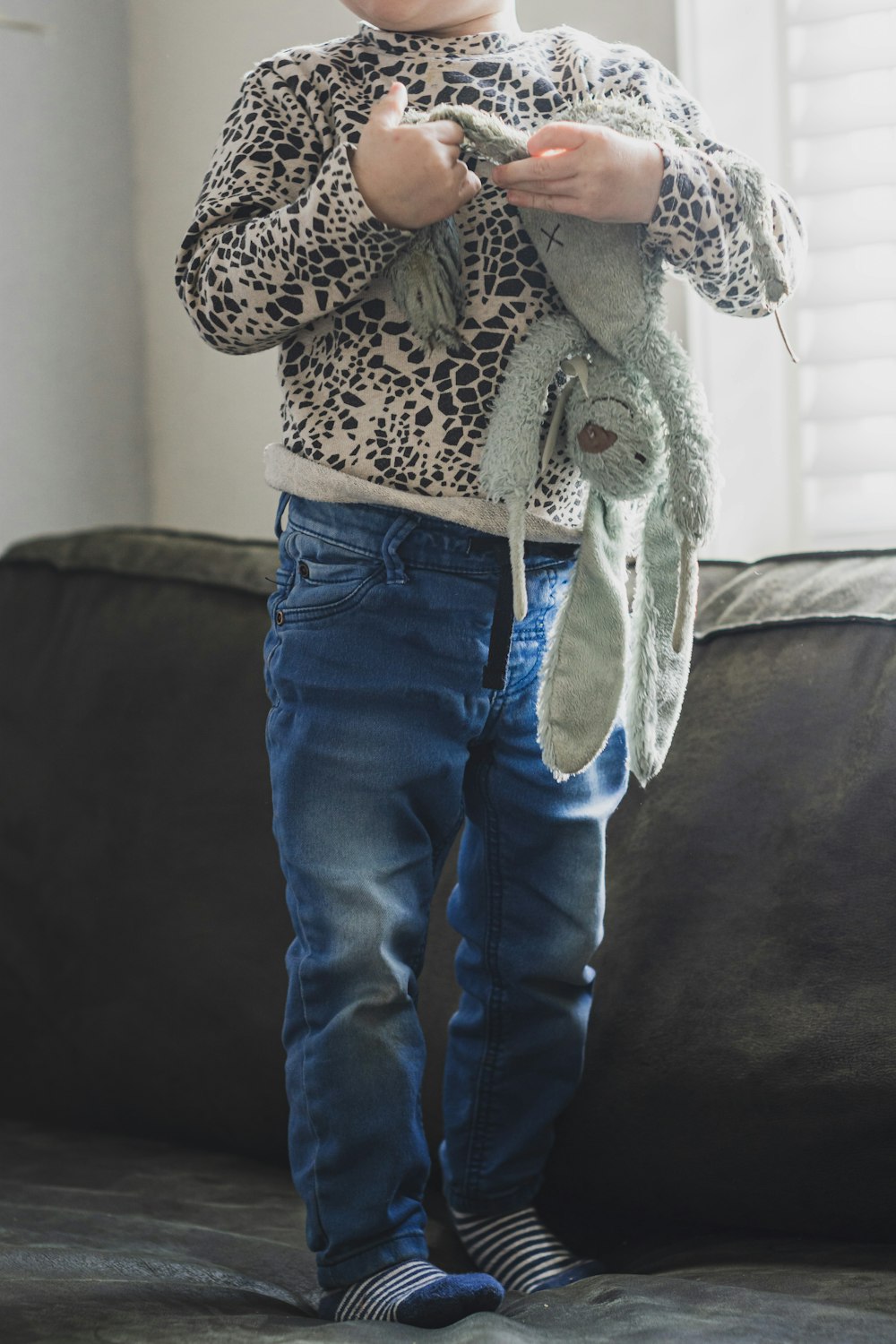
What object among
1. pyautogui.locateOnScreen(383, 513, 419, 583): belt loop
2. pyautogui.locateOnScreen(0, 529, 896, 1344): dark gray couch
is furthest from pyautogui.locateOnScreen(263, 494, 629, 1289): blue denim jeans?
pyautogui.locateOnScreen(0, 529, 896, 1344): dark gray couch

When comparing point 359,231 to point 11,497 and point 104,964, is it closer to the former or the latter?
point 104,964

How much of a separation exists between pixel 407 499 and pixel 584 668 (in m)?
0.16

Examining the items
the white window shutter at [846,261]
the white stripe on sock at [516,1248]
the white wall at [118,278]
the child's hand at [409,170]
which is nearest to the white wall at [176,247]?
the white wall at [118,278]

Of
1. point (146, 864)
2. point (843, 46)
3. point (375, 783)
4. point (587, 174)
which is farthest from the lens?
point (843, 46)

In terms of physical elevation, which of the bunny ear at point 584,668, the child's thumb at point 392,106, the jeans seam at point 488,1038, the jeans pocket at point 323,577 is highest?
the child's thumb at point 392,106

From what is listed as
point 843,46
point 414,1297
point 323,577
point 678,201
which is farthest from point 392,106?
point 843,46

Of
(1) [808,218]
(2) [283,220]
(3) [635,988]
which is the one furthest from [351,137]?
(1) [808,218]

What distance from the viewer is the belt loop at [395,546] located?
0.89m

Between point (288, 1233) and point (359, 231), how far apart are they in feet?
2.44

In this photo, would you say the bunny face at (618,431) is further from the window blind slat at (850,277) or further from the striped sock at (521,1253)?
the window blind slat at (850,277)

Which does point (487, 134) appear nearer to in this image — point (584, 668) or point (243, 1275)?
point (584, 668)

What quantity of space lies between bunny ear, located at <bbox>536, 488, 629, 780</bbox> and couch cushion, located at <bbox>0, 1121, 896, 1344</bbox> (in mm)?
329

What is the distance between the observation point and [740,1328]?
777 millimetres

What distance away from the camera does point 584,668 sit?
0.87 metres
